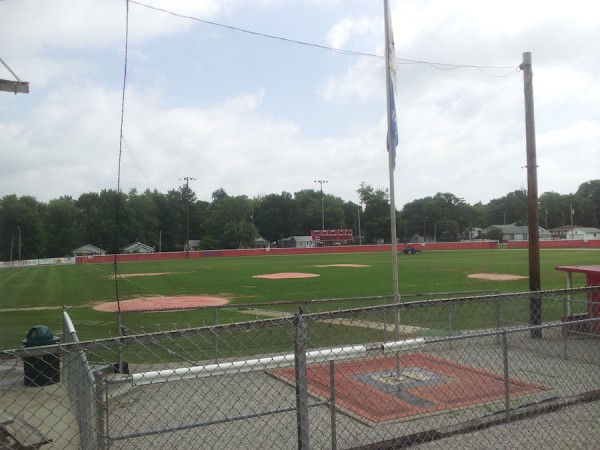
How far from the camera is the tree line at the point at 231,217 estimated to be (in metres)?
18.1

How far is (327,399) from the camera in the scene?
550 centimetres

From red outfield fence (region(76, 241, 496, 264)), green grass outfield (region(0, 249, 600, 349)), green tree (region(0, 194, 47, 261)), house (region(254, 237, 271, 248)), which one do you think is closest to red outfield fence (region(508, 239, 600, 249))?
red outfield fence (region(76, 241, 496, 264))

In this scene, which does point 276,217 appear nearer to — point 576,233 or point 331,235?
point 331,235

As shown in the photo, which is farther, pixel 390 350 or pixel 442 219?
pixel 442 219

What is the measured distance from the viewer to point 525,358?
29.4 ft

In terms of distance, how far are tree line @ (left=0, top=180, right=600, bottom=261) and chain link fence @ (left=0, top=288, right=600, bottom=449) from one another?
8.67ft

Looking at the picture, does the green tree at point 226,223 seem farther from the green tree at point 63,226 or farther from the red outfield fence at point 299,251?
the green tree at point 63,226

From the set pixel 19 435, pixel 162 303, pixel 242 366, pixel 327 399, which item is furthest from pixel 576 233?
pixel 242 366

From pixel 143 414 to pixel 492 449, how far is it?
13.1 ft

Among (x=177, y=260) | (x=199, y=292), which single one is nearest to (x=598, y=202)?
(x=177, y=260)

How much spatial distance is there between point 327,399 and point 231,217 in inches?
2293

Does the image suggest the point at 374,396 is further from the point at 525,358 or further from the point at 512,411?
the point at 525,358

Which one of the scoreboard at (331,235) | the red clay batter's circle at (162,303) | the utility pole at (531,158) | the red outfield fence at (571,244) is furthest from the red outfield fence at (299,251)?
the utility pole at (531,158)

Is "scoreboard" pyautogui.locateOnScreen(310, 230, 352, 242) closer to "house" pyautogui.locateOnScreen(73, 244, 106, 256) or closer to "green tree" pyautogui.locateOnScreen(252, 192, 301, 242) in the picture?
"green tree" pyautogui.locateOnScreen(252, 192, 301, 242)
